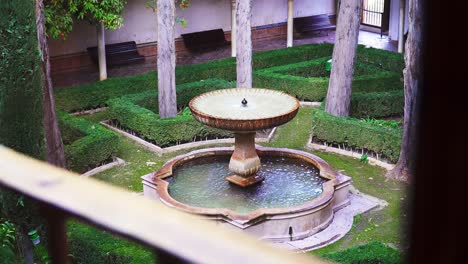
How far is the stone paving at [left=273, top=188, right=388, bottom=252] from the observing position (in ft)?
30.5

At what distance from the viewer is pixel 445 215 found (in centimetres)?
79

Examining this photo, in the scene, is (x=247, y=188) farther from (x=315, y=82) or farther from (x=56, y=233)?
(x=56, y=233)

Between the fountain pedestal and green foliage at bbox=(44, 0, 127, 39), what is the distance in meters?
5.60

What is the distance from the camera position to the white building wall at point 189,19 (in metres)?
18.7

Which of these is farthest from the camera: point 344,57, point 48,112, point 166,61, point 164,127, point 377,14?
point 377,14

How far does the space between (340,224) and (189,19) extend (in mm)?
12310

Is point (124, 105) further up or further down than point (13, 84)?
further down

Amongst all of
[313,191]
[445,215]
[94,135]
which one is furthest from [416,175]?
[94,135]

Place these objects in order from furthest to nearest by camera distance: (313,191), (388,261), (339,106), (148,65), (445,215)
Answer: (148,65), (339,106), (313,191), (388,261), (445,215)

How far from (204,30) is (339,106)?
888 centimetres

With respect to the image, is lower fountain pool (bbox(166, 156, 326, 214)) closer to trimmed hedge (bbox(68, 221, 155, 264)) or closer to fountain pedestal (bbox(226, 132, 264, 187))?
fountain pedestal (bbox(226, 132, 264, 187))

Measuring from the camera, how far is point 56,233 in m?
1.31

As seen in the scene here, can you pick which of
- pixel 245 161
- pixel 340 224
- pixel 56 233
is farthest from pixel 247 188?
pixel 56 233

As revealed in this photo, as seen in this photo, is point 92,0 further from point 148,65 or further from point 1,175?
point 1,175
